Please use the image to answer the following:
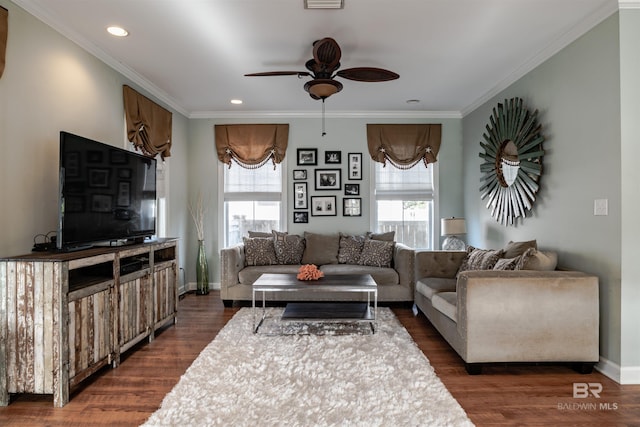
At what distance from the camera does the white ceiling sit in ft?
9.09

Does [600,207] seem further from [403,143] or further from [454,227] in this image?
[403,143]

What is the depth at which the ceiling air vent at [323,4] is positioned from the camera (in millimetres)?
2646

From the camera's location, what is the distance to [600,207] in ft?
9.35

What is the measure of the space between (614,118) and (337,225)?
3.67 m

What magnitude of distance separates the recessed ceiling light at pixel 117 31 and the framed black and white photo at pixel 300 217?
3262 millimetres

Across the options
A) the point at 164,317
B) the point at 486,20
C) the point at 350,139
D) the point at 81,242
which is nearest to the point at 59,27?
the point at 81,242

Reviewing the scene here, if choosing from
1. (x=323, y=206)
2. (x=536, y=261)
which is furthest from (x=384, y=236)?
(x=536, y=261)

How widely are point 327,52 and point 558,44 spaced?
202 cm

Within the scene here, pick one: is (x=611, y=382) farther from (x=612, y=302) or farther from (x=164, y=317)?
(x=164, y=317)

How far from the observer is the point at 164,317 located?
379 centimetres

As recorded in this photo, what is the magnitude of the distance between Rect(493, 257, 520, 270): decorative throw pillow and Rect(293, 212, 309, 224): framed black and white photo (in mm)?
3015

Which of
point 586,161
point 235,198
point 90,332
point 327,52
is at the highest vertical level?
point 327,52

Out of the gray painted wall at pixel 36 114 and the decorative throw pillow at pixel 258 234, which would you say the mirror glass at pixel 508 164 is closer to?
the decorative throw pillow at pixel 258 234

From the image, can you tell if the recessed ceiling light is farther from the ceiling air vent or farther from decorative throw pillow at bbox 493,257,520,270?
decorative throw pillow at bbox 493,257,520,270
